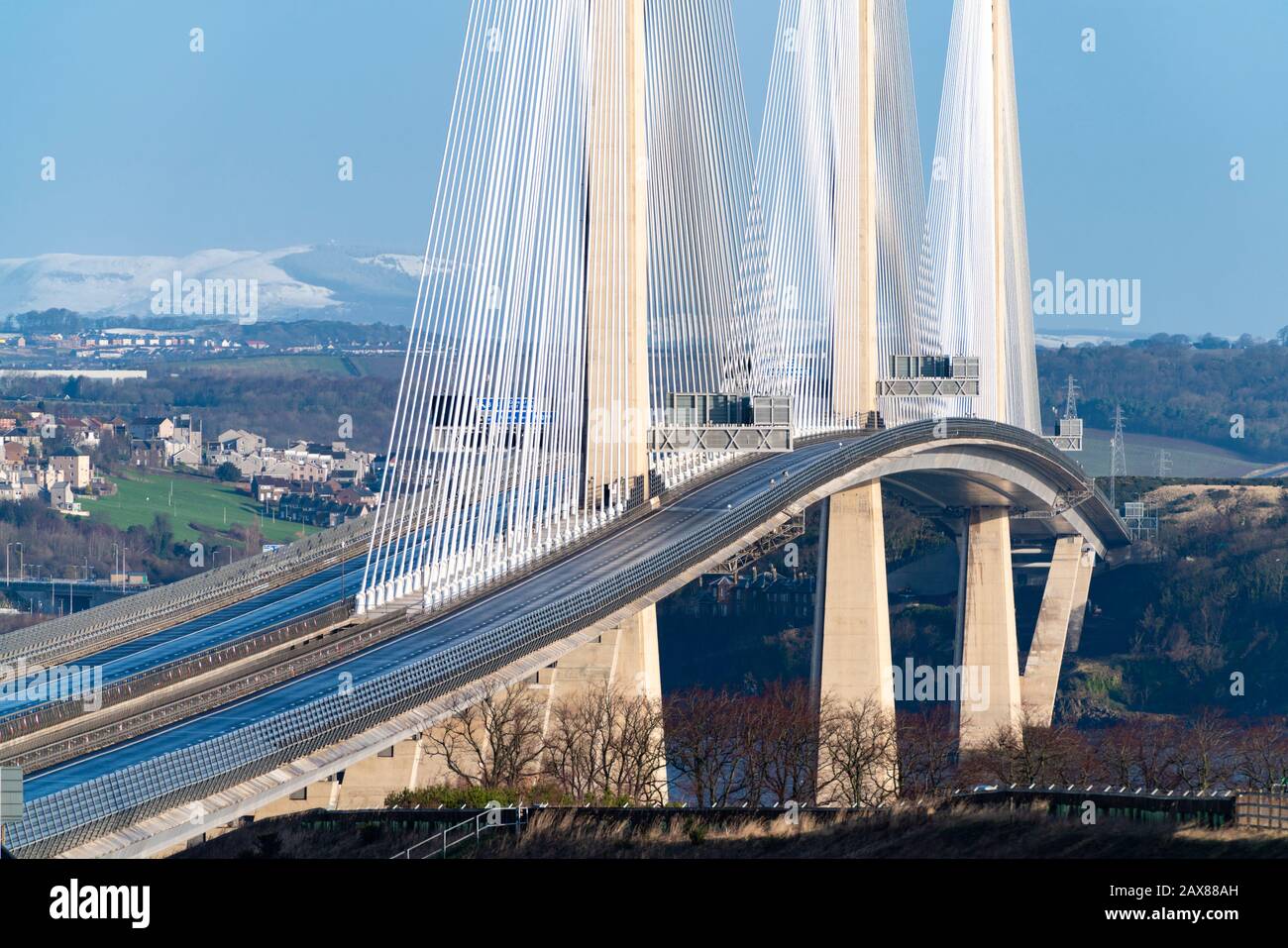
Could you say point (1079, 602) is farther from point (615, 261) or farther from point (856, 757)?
point (856, 757)

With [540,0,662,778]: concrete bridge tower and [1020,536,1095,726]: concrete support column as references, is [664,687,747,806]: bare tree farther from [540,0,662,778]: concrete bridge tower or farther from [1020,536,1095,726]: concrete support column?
[1020,536,1095,726]: concrete support column

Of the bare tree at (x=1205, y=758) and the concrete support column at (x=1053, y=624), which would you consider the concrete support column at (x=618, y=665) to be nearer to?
the bare tree at (x=1205, y=758)

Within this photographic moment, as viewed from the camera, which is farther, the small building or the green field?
the small building

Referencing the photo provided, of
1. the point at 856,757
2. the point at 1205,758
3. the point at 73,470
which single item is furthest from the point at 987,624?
the point at 73,470

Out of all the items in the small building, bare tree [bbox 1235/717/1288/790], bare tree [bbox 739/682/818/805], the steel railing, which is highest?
the small building

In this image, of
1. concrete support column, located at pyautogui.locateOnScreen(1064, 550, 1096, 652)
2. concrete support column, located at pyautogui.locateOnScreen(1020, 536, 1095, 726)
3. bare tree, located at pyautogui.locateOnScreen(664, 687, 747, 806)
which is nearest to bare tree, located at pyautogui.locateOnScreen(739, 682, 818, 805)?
bare tree, located at pyautogui.locateOnScreen(664, 687, 747, 806)

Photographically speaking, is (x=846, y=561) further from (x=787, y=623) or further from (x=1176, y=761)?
(x=787, y=623)
